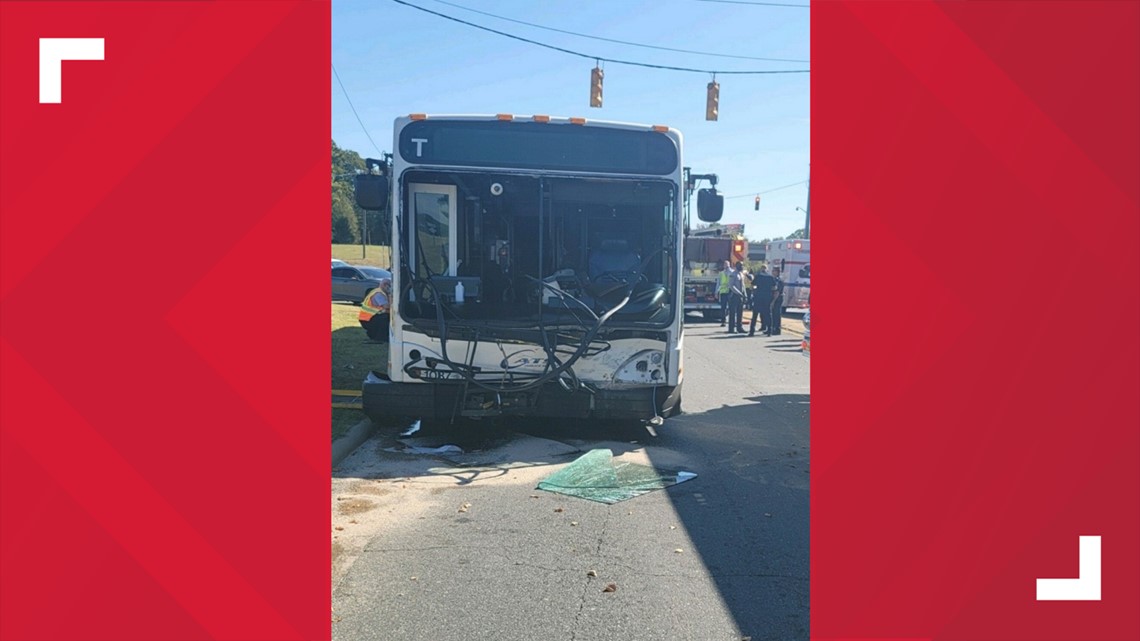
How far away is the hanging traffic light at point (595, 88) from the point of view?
17.7m

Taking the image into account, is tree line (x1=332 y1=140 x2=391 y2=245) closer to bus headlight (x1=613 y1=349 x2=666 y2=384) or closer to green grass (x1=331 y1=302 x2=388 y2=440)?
green grass (x1=331 y1=302 x2=388 y2=440)

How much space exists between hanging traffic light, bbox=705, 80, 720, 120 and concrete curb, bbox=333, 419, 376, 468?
12753 millimetres

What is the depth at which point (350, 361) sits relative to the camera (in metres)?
12.7

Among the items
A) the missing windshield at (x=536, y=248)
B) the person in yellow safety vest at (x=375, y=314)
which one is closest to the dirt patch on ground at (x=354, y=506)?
the missing windshield at (x=536, y=248)

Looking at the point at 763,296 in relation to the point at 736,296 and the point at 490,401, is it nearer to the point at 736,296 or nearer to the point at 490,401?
the point at 736,296

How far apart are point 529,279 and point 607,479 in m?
2.31

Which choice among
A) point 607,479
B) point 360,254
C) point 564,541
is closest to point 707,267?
point 607,479

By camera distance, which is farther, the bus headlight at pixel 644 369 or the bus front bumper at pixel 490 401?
the bus headlight at pixel 644 369

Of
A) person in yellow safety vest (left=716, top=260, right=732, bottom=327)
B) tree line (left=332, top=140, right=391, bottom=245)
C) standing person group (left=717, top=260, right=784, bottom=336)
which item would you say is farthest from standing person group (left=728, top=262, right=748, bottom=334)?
tree line (left=332, top=140, right=391, bottom=245)

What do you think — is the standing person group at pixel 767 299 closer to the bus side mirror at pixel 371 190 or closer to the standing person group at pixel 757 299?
the standing person group at pixel 757 299

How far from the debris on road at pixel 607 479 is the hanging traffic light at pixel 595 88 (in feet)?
39.8

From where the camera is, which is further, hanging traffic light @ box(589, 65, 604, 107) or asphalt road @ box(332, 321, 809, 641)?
hanging traffic light @ box(589, 65, 604, 107)

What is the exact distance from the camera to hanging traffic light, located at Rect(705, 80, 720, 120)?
18.4m
